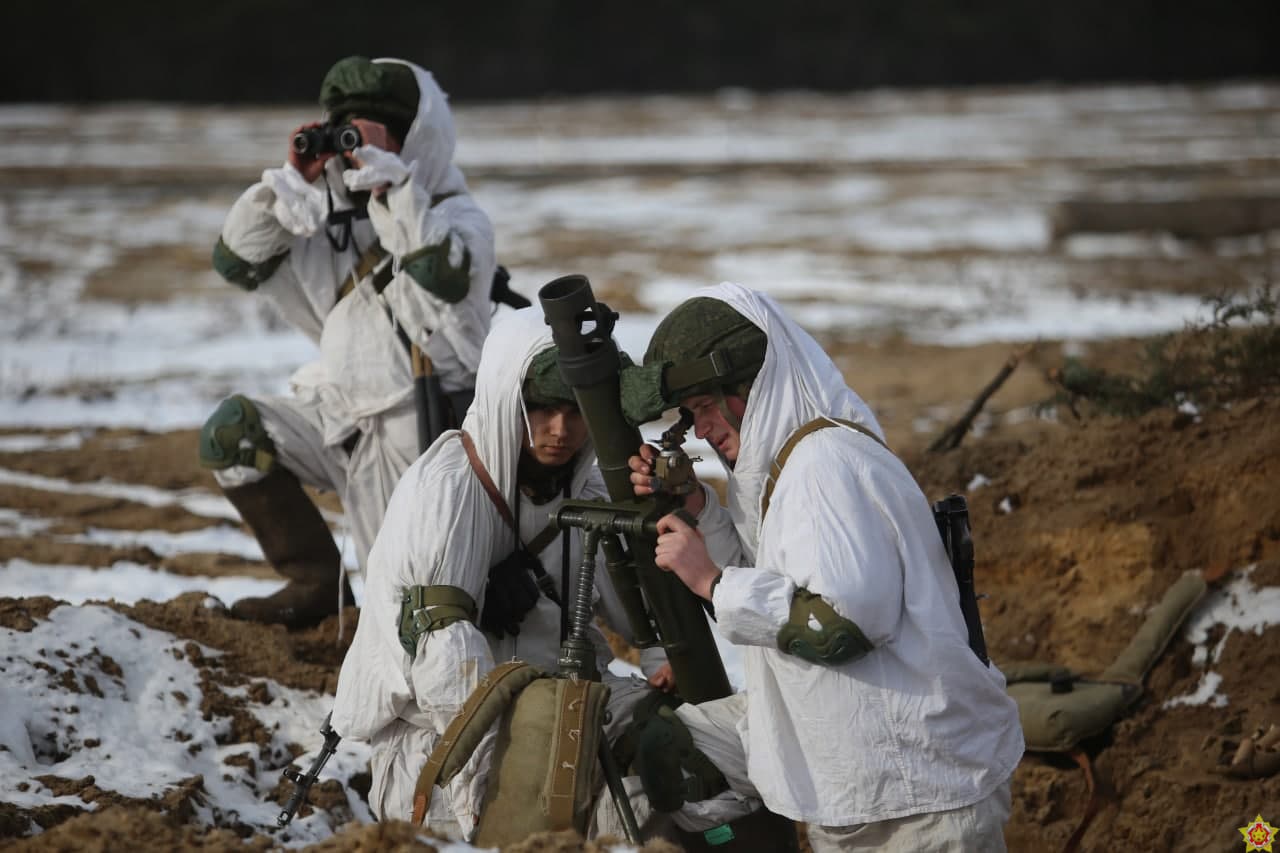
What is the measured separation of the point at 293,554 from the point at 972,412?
10.0ft

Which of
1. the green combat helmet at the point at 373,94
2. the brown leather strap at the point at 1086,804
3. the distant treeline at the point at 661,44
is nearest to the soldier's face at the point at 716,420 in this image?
the brown leather strap at the point at 1086,804

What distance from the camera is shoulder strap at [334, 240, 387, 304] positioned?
17.8 ft

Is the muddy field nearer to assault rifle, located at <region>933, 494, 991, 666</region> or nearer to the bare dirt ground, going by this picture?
the bare dirt ground

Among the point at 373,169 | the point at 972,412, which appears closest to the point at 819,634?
the point at 373,169

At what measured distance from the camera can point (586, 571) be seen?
11.6ft

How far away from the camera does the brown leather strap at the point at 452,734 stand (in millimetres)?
3357

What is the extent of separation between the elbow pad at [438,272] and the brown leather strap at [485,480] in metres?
1.33

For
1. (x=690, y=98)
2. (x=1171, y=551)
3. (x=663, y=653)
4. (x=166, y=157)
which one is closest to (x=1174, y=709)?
(x=1171, y=551)

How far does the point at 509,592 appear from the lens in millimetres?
3969

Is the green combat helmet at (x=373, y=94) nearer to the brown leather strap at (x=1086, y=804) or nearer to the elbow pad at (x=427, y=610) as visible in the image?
the elbow pad at (x=427, y=610)

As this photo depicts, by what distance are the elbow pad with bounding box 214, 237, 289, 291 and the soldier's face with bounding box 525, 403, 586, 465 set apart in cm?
195

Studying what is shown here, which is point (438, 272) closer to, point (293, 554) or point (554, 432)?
point (293, 554)

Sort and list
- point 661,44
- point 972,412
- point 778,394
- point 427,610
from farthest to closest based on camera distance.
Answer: point 661,44 < point 972,412 < point 427,610 < point 778,394

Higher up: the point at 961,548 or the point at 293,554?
the point at 961,548
